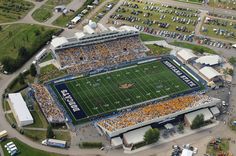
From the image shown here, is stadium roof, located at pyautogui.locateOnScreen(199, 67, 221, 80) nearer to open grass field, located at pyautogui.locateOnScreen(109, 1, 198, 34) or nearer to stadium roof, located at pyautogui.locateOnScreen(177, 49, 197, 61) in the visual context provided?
stadium roof, located at pyautogui.locateOnScreen(177, 49, 197, 61)

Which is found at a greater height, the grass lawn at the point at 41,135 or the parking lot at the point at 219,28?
the parking lot at the point at 219,28

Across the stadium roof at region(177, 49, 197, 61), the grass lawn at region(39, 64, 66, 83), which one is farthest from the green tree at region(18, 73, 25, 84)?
the stadium roof at region(177, 49, 197, 61)

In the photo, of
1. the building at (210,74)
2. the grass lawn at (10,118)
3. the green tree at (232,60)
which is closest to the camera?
the grass lawn at (10,118)

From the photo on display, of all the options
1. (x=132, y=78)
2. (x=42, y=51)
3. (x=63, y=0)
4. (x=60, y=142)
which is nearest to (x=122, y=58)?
(x=132, y=78)

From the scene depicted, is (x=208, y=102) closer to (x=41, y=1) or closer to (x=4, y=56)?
(x=4, y=56)

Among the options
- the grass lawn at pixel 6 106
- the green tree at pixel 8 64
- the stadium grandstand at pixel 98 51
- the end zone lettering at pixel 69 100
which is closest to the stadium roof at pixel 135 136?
the end zone lettering at pixel 69 100

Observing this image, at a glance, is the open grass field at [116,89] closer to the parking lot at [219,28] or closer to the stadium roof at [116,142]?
the stadium roof at [116,142]

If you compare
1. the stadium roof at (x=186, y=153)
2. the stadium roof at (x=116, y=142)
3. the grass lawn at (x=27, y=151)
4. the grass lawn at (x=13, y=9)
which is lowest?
the grass lawn at (x=27, y=151)

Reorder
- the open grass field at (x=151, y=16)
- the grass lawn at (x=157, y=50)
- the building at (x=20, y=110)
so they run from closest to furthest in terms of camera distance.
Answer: the building at (x=20, y=110) < the grass lawn at (x=157, y=50) < the open grass field at (x=151, y=16)
